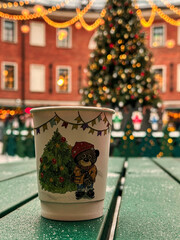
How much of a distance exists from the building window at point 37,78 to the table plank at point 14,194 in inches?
645

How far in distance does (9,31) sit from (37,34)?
1.49 meters

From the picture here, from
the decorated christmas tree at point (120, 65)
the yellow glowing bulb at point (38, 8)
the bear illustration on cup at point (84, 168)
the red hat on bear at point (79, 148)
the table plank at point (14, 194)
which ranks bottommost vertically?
the table plank at point (14, 194)

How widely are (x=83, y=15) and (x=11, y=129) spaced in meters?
11.5

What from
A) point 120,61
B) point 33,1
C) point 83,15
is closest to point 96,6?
point 83,15

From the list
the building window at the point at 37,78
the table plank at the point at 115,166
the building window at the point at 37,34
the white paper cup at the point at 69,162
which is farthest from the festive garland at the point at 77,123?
the building window at the point at 37,34

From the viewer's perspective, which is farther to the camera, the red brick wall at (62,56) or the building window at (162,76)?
the building window at (162,76)

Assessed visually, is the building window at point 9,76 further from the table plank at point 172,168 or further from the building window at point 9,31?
the table plank at point 172,168

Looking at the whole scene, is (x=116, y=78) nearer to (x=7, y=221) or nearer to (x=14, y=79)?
(x=7, y=221)

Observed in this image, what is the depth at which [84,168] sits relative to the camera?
666 millimetres

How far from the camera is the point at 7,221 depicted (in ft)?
1.97

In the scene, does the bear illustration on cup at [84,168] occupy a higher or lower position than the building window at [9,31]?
lower

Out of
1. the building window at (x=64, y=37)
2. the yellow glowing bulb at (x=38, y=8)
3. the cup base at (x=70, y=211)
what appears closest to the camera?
the cup base at (x=70, y=211)

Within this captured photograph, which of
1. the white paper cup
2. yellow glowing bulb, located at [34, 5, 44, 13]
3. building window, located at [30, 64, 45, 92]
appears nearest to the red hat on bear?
the white paper cup

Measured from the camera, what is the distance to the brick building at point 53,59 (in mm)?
16844
